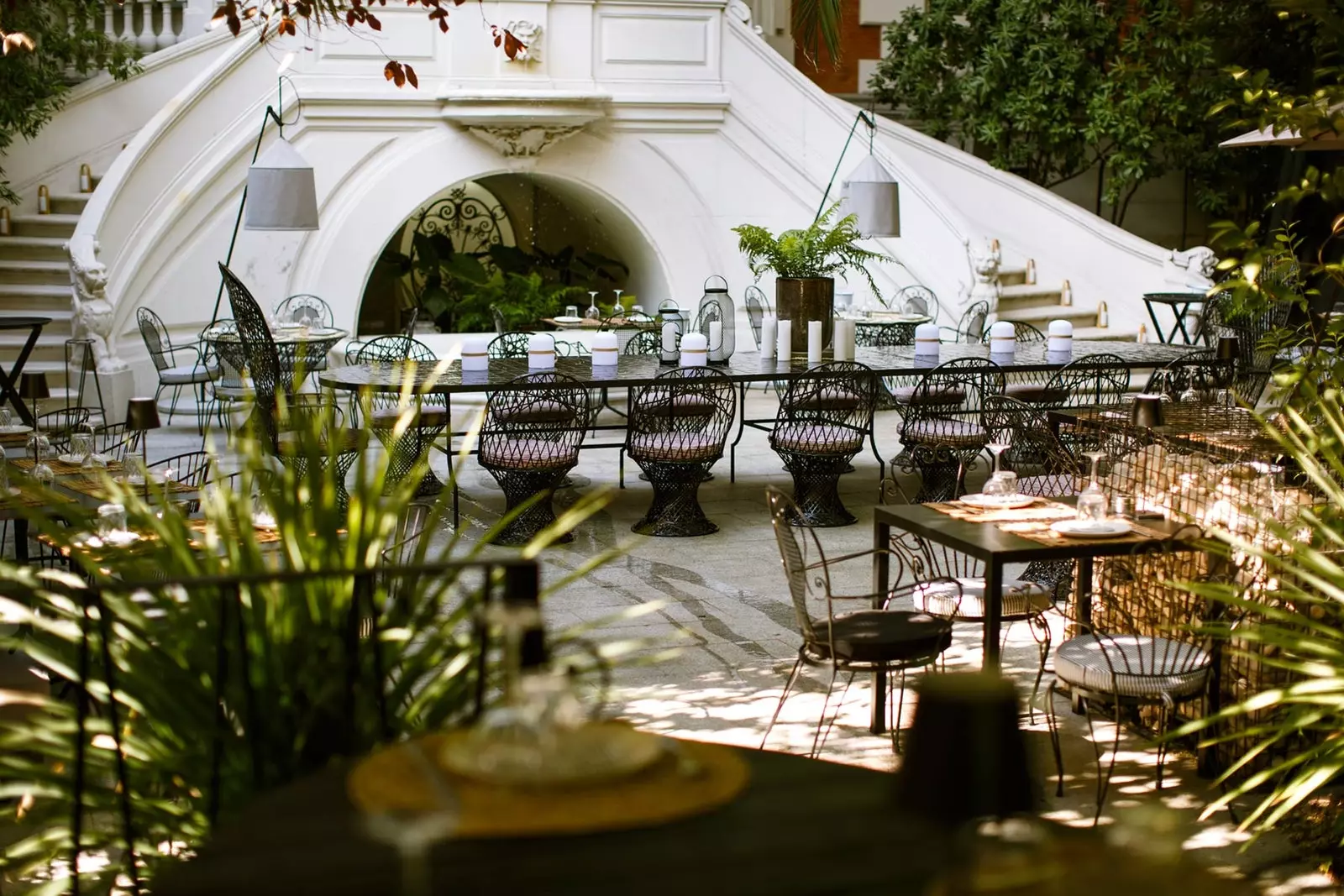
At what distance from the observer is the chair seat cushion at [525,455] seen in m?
8.13

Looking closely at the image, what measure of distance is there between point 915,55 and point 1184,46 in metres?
2.67

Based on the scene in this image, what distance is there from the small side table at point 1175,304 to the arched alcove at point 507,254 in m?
4.47

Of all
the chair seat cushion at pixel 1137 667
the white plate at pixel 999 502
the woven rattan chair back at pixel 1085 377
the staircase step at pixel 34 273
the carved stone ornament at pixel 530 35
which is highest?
the carved stone ornament at pixel 530 35

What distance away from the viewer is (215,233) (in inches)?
504

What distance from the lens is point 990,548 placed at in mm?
4848

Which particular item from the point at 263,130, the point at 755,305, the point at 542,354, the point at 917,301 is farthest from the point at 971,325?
the point at 263,130

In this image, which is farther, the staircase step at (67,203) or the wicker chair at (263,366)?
the staircase step at (67,203)

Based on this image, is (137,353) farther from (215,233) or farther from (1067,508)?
(1067,508)

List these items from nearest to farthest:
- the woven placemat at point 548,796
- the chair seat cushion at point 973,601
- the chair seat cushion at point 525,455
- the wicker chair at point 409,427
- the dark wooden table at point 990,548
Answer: the woven placemat at point 548,796
the dark wooden table at point 990,548
the chair seat cushion at point 973,601
the chair seat cushion at point 525,455
the wicker chair at point 409,427

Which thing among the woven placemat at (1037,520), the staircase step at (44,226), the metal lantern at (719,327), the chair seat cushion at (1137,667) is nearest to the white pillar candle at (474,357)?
the metal lantern at (719,327)

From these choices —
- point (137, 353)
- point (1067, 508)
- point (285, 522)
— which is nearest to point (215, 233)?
point (137, 353)

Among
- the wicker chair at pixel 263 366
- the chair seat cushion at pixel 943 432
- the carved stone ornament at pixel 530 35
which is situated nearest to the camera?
the wicker chair at pixel 263 366

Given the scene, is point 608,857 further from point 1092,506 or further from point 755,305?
point 755,305

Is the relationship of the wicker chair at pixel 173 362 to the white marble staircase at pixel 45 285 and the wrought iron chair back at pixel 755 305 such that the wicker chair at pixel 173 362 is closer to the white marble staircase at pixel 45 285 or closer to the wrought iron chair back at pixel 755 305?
the white marble staircase at pixel 45 285
